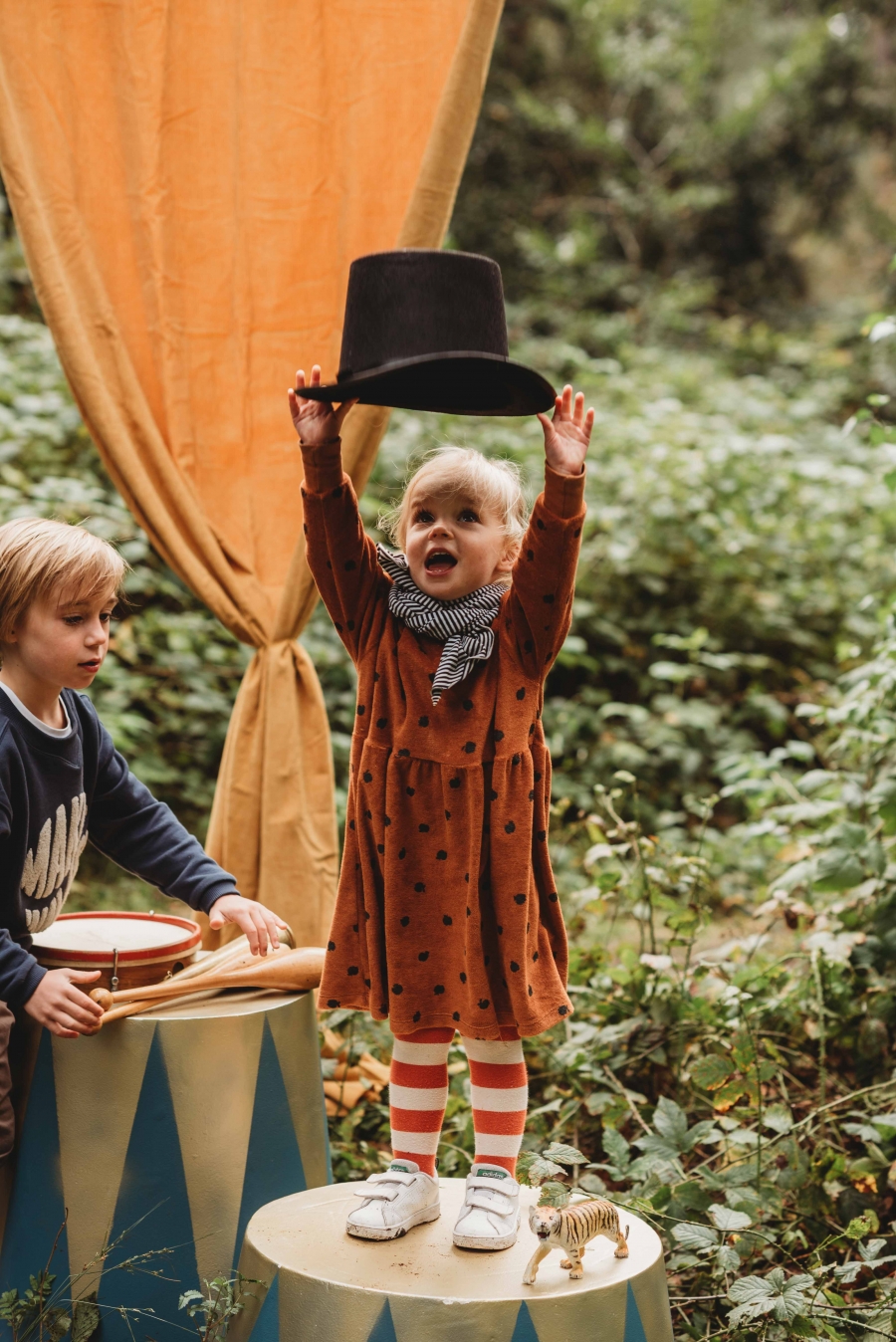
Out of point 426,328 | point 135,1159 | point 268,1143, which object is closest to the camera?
point 426,328

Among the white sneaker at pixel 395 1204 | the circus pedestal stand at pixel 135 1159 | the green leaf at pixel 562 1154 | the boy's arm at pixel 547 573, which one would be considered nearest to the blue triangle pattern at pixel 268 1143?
the circus pedestal stand at pixel 135 1159

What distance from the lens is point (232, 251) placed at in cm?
270

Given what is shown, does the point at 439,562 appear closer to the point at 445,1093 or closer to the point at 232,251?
the point at 445,1093

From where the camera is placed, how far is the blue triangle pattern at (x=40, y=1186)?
174 centimetres

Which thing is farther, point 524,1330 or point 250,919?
point 250,919

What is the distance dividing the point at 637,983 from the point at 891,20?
31.6 ft

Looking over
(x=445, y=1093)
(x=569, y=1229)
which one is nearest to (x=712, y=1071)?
(x=445, y=1093)

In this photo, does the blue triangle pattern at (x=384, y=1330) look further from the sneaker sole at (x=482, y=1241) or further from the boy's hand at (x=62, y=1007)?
the boy's hand at (x=62, y=1007)

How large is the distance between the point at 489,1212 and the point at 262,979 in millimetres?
478

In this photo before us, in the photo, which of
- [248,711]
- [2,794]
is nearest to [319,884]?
[248,711]

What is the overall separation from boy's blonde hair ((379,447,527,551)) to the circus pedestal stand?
0.82 metres

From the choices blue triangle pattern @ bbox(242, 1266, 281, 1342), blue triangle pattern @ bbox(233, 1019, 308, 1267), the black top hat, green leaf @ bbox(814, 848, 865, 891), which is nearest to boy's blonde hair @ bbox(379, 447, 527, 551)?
the black top hat

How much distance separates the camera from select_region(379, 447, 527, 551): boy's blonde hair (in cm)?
175

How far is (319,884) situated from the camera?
2684mm
